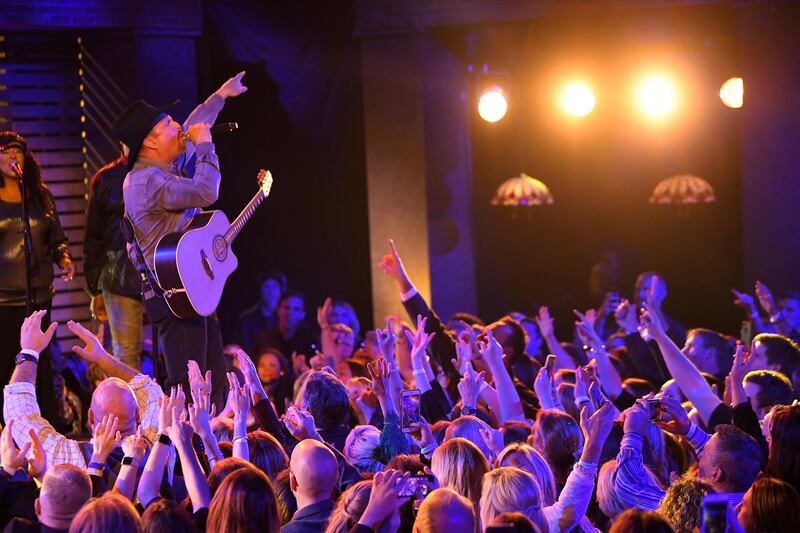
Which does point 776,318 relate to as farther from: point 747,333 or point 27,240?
point 27,240

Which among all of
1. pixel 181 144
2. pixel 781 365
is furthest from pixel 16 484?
pixel 781 365

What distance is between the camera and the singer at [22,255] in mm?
6449

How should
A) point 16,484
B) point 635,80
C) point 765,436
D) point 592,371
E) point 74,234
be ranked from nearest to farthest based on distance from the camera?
point 16,484
point 765,436
point 592,371
point 74,234
point 635,80

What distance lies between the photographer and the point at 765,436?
196 inches

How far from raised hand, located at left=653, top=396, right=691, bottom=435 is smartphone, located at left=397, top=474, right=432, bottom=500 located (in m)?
1.28

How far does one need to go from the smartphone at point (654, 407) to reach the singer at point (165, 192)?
240 centimetres

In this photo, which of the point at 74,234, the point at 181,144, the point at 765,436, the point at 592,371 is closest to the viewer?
the point at 765,436

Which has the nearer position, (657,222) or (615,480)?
(615,480)

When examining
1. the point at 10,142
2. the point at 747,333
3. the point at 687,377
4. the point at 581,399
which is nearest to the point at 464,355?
the point at 581,399

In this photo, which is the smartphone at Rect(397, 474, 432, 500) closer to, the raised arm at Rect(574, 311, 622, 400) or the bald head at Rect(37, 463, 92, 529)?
the bald head at Rect(37, 463, 92, 529)

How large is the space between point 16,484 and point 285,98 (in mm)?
6798

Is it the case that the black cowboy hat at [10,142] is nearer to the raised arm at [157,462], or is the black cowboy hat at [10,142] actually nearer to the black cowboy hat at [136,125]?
the black cowboy hat at [136,125]

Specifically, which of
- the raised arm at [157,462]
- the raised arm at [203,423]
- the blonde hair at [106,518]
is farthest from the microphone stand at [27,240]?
the blonde hair at [106,518]

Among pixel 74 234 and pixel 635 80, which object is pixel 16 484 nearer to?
pixel 74 234
